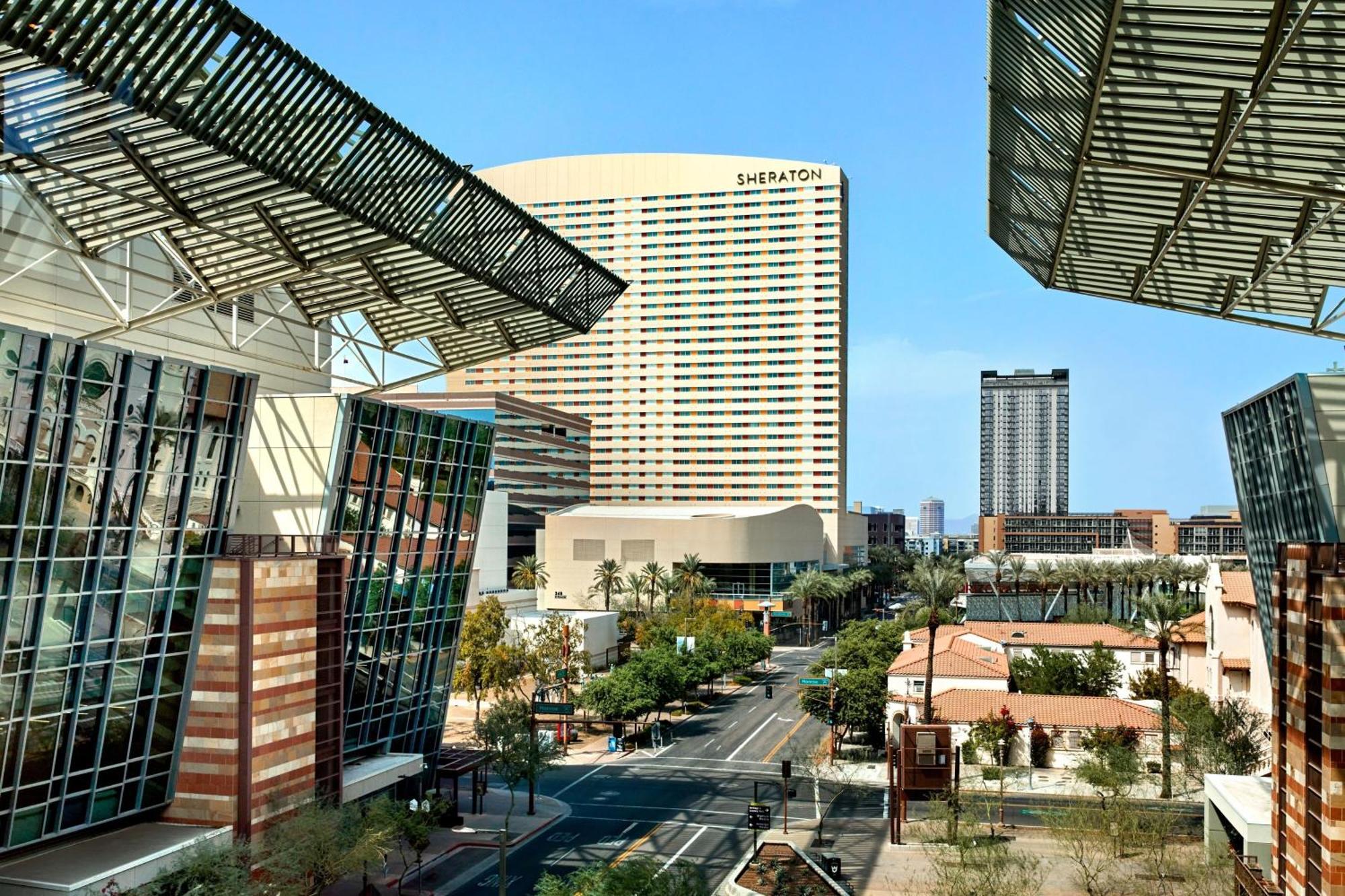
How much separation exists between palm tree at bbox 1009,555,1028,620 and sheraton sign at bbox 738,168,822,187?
2889 inches

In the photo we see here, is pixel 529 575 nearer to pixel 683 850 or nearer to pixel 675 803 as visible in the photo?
pixel 675 803

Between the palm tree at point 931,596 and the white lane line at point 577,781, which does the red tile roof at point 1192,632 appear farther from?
the white lane line at point 577,781

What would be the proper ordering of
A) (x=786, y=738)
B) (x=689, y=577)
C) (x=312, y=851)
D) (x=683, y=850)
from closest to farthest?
(x=312, y=851) < (x=683, y=850) < (x=786, y=738) < (x=689, y=577)

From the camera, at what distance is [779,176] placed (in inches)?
7190

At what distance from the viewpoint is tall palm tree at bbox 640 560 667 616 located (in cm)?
11969

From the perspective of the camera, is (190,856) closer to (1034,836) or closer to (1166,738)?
(1034,836)

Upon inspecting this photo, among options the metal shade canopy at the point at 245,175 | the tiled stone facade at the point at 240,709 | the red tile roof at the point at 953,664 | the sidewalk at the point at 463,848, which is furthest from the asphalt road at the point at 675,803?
the metal shade canopy at the point at 245,175

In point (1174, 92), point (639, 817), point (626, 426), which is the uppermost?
point (626, 426)

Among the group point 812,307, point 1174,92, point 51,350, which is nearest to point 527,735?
point 51,350

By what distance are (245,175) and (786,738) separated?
51.4 m

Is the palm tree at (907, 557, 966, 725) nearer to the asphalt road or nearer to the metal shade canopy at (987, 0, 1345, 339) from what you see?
the asphalt road

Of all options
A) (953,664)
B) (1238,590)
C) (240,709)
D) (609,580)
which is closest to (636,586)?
(609,580)

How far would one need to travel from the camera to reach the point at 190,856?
33.3m

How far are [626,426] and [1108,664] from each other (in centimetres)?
12070
